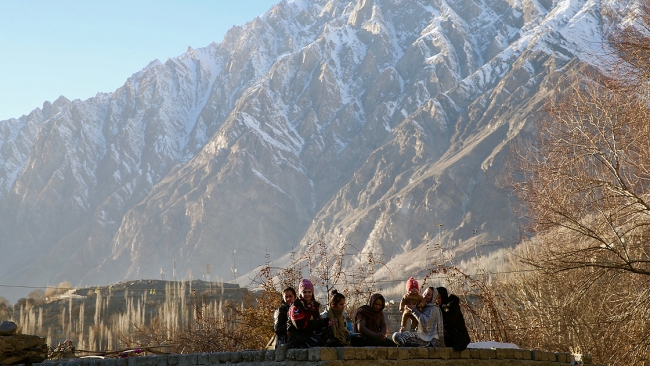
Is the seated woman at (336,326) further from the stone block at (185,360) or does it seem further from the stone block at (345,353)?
the stone block at (185,360)

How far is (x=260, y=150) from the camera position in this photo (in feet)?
610

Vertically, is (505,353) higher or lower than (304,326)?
lower

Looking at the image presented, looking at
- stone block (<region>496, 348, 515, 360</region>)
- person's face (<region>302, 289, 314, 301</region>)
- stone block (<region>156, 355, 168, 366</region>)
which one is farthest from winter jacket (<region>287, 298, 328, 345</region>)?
stone block (<region>496, 348, 515, 360</region>)

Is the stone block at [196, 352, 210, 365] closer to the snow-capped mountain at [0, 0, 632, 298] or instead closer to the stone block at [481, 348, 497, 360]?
the stone block at [481, 348, 497, 360]

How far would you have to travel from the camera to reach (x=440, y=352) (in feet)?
39.4

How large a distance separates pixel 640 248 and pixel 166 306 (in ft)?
109

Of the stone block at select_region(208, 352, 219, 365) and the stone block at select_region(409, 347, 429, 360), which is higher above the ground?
the stone block at select_region(208, 352, 219, 365)

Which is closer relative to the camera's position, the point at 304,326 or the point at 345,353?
the point at 345,353

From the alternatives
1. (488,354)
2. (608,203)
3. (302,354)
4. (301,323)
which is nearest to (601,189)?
(608,203)

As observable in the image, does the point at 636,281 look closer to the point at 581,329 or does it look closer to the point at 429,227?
the point at 581,329

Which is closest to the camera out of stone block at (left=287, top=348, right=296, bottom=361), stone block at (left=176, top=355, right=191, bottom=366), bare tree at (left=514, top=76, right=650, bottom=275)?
stone block at (left=287, top=348, right=296, bottom=361)

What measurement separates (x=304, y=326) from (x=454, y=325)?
230 centimetres

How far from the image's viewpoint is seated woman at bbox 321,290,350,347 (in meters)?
11.7

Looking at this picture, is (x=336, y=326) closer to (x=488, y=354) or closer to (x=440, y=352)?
(x=440, y=352)
